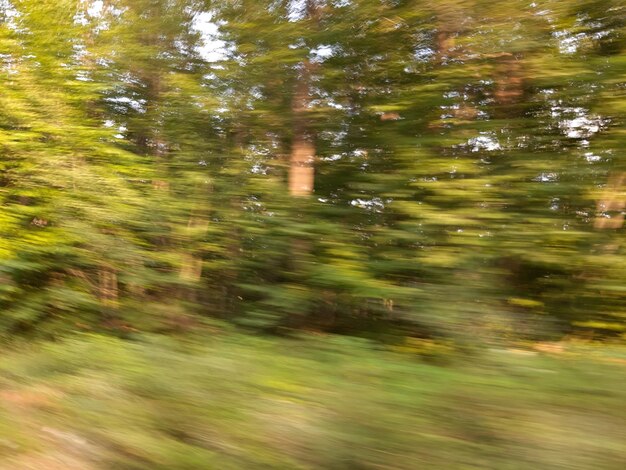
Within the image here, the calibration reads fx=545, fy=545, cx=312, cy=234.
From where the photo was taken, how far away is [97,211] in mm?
8523

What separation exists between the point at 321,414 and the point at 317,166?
16.6ft

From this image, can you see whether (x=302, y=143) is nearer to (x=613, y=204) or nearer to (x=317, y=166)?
(x=317, y=166)

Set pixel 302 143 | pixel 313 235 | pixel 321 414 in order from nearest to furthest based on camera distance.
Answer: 1. pixel 321 414
2. pixel 313 235
3. pixel 302 143

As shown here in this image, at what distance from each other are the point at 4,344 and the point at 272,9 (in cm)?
614

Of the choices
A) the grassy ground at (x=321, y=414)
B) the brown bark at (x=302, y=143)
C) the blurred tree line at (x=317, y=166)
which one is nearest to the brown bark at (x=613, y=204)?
the blurred tree line at (x=317, y=166)

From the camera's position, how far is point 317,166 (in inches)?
319

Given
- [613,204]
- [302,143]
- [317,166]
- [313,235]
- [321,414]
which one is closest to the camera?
[321,414]

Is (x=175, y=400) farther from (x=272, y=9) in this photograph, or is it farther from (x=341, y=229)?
(x=272, y=9)

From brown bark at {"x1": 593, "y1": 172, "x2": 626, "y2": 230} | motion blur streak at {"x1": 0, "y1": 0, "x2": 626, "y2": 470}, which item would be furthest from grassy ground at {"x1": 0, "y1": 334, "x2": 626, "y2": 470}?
brown bark at {"x1": 593, "y1": 172, "x2": 626, "y2": 230}

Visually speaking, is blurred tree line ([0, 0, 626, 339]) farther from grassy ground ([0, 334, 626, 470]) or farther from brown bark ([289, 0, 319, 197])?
grassy ground ([0, 334, 626, 470])

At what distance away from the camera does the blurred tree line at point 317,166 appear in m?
6.38

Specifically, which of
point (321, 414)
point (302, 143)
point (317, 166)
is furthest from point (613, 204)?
point (321, 414)

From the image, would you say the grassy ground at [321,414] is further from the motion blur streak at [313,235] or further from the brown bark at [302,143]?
the brown bark at [302,143]

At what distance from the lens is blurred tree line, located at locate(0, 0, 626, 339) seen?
638cm
